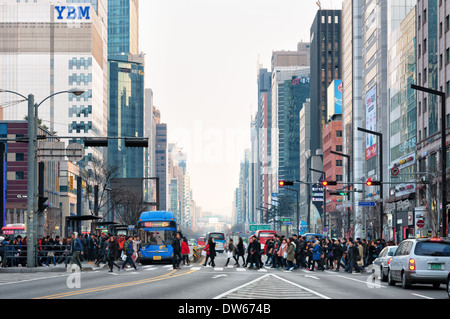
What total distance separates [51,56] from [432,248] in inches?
6436

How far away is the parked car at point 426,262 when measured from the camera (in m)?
26.8

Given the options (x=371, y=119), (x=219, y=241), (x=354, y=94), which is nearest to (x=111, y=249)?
(x=219, y=241)

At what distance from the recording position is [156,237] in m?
53.8

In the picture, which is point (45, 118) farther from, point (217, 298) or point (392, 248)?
point (217, 298)

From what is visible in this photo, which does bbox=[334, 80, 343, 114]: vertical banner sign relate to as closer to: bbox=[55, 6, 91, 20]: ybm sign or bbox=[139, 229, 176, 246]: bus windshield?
bbox=[55, 6, 91, 20]: ybm sign

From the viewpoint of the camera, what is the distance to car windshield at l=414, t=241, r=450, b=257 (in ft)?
88.5

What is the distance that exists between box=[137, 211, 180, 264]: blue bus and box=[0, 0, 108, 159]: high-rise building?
423 ft

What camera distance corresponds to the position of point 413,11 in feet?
299

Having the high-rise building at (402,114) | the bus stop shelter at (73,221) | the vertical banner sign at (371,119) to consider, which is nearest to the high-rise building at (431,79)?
the high-rise building at (402,114)

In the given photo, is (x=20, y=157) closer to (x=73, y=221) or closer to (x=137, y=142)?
(x=73, y=221)

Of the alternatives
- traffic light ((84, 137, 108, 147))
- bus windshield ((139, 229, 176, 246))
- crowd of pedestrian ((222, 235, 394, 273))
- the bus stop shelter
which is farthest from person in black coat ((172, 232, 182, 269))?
bus windshield ((139, 229, 176, 246))

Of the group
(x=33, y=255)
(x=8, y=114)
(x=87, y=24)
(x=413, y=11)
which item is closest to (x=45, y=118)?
(x=8, y=114)

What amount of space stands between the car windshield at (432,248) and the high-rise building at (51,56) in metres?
157

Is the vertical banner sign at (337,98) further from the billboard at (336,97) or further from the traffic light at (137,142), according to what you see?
the traffic light at (137,142)
